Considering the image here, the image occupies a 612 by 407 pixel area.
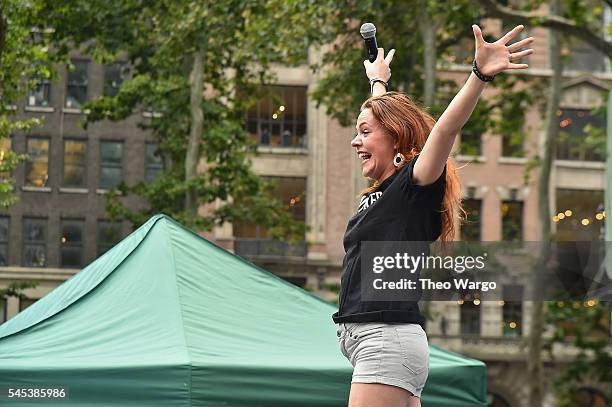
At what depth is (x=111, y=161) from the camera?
4609 centimetres

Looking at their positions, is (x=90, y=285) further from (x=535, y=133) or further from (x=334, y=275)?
(x=535, y=133)

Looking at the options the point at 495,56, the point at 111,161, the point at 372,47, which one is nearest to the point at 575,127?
the point at 111,161

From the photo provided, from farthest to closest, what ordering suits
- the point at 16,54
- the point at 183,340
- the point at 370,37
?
the point at 16,54 < the point at 183,340 < the point at 370,37

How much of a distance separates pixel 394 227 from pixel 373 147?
0.30 meters

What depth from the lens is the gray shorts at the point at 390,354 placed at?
394 centimetres

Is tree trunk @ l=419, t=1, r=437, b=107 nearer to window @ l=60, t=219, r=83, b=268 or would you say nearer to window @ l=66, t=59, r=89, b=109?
window @ l=66, t=59, r=89, b=109

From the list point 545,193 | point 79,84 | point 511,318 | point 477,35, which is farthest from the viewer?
point 79,84

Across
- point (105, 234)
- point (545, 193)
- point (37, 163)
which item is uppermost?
point (37, 163)

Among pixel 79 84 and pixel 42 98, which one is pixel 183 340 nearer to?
pixel 79 84

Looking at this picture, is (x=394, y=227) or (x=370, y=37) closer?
(x=394, y=227)

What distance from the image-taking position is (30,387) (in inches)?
243

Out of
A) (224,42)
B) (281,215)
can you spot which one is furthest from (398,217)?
(281,215)

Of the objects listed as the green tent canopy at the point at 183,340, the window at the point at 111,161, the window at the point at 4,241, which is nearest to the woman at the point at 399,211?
the green tent canopy at the point at 183,340

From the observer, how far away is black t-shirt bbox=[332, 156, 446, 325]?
13.2 feet
